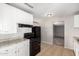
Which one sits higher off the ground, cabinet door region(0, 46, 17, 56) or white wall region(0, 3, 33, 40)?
white wall region(0, 3, 33, 40)

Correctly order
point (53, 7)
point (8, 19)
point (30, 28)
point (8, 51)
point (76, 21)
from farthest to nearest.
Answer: point (76, 21) < point (30, 28) < point (53, 7) < point (8, 19) < point (8, 51)

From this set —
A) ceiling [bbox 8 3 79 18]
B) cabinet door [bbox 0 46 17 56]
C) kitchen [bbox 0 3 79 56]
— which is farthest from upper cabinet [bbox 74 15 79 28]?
cabinet door [bbox 0 46 17 56]

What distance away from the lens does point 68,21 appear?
10.7 ft

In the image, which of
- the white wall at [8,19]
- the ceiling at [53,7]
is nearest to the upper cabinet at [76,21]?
the ceiling at [53,7]

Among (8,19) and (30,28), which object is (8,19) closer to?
(8,19)

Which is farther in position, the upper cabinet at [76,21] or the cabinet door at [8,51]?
the upper cabinet at [76,21]

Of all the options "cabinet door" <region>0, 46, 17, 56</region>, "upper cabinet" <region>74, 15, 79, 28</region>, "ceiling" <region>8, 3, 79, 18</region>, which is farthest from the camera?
"upper cabinet" <region>74, 15, 79, 28</region>

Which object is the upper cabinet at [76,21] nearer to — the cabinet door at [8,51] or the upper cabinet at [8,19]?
the upper cabinet at [8,19]

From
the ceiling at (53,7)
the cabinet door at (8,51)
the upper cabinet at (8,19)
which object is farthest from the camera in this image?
the ceiling at (53,7)

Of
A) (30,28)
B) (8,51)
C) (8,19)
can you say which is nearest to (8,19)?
(8,19)

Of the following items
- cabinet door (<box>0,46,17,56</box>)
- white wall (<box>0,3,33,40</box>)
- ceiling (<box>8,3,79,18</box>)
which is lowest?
cabinet door (<box>0,46,17,56</box>)

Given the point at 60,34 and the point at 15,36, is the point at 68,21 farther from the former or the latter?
the point at 15,36

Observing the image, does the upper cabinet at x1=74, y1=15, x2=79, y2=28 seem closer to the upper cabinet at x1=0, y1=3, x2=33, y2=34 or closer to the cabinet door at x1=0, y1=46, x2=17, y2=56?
the upper cabinet at x1=0, y1=3, x2=33, y2=34

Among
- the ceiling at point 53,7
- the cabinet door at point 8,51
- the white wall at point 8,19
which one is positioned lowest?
the cabinet door at point 8,51
